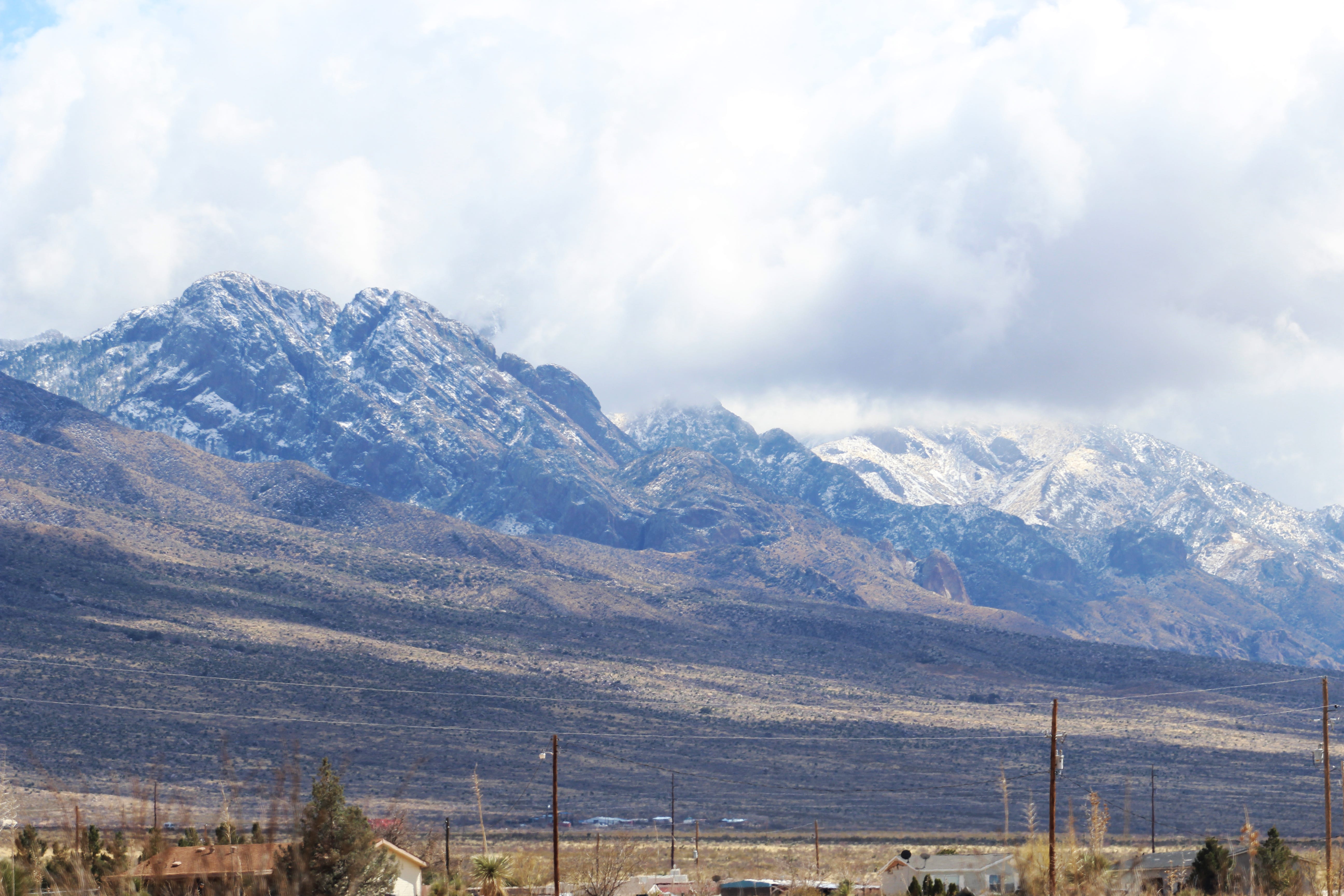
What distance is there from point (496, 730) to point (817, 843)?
2602 inches

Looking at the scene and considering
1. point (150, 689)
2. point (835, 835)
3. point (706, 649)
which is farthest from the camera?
point (706, 649)

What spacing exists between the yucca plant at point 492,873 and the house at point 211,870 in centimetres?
727

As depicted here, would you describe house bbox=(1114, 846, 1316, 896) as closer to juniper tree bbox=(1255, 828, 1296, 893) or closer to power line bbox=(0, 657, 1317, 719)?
juniper tree bbox=(1255, 828, 1296, 893)

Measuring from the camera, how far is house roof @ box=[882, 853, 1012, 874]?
192 feet

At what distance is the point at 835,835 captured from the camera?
10288cm

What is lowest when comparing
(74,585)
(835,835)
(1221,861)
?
(835,835)

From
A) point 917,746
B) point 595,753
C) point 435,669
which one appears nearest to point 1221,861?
point 595,753

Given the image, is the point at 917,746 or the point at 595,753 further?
the point at 917,746

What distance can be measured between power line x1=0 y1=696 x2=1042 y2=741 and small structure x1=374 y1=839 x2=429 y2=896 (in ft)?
254

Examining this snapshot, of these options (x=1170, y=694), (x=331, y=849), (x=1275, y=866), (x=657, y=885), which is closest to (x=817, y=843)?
(x=657, y=885)

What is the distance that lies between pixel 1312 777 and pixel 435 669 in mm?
85394

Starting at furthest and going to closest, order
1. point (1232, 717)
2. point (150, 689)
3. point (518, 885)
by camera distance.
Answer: point (1232, 717), point (150, 689), point (518, 885)

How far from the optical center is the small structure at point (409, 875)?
4350 cm

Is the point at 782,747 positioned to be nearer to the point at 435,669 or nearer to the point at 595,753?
the point at 595,753
